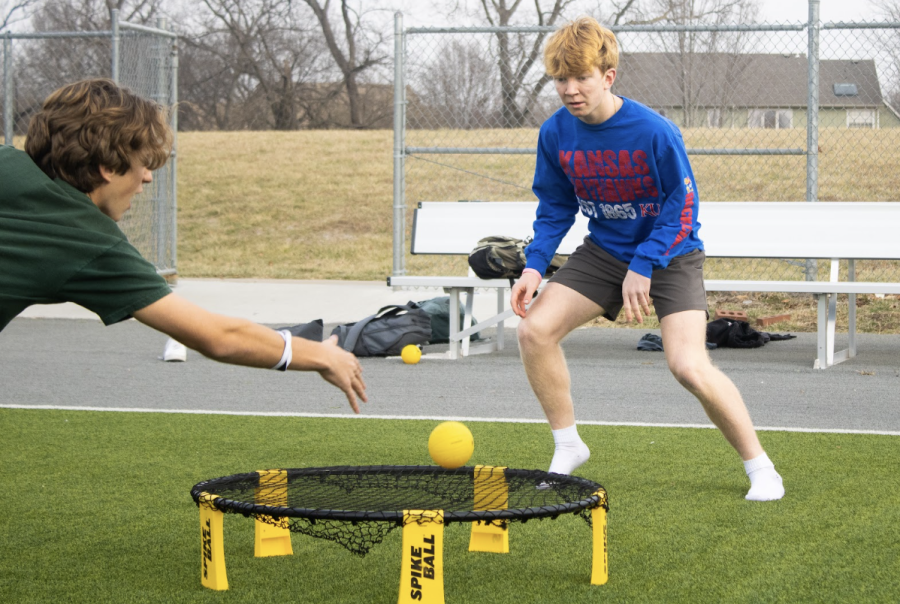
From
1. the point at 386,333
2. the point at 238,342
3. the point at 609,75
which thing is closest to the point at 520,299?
the point at 609,75

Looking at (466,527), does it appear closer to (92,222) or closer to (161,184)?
(92,222)

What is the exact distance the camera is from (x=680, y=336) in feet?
14.3

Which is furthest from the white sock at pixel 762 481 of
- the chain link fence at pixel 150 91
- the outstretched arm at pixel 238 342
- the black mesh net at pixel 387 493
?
the chain link fence at pixel 150 91

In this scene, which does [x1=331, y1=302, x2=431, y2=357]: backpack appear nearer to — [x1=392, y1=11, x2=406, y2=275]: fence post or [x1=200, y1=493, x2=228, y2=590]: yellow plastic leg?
[x1=392, y1=11, x2=406, y2=275]: fence post

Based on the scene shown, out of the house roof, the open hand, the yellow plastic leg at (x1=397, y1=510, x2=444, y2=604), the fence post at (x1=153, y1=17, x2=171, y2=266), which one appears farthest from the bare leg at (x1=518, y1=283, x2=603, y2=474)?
the fence post at (x1=153, y1=17, x2=171, y2=266)

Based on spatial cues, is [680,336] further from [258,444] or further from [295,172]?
[295,172]

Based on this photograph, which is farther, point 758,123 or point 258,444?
point 758,123

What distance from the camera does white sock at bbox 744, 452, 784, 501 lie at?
4.30m

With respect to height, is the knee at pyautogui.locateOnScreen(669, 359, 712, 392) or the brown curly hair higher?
the brown curly hair

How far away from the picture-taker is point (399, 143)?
11406 mm

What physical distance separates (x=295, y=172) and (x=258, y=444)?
17.3 meters

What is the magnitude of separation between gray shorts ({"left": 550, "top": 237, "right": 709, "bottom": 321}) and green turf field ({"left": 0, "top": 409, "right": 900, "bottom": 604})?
802mm

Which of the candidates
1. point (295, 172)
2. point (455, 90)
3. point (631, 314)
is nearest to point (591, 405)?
point (631, 314)

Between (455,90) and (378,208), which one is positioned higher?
(455,90)
